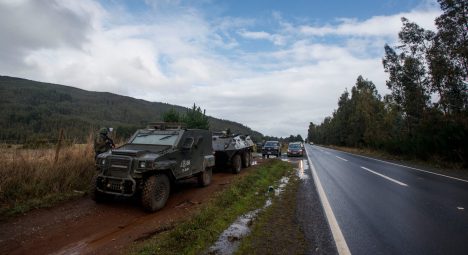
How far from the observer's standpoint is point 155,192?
320 inches

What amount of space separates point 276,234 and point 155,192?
3437 mm

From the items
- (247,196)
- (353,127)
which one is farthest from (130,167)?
(353,127)

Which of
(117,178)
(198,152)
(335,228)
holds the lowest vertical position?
(335,228)

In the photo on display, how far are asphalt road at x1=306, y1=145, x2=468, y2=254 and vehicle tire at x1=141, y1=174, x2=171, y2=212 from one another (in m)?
4.03

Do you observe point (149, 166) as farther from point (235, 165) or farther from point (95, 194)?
point (235, 165)

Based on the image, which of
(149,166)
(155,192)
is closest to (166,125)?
(149,166)

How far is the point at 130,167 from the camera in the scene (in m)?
8.09

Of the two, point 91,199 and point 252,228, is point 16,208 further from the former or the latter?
point 252,228

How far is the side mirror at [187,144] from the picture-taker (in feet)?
32.0

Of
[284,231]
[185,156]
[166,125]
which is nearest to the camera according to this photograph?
[284,231]

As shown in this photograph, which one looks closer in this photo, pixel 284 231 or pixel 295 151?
pixel 284 231

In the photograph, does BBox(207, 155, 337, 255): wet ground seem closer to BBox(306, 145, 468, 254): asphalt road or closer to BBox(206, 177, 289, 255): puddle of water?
BBox(206, 177, 289, 255): puddle of water

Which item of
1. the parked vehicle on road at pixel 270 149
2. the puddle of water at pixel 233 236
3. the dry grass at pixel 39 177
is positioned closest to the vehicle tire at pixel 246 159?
the dry grass at pixel 39 177

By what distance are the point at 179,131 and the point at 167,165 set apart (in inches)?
69.5
